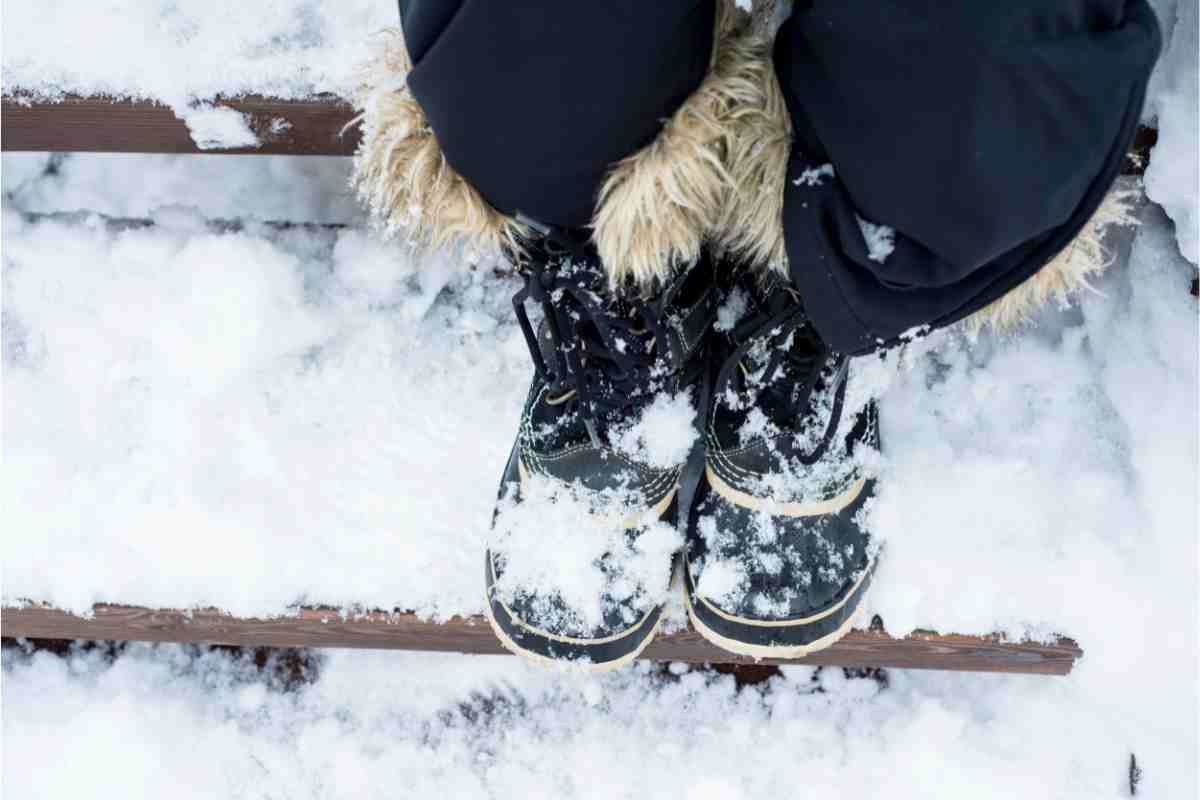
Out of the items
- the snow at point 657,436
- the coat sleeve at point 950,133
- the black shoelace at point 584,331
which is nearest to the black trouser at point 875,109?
the coat sleeve at point 950,133

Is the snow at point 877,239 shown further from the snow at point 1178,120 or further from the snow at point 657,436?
the snow at point 1178,120

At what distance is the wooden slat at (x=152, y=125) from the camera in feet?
2.90

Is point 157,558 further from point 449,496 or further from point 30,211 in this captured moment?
point 30,211

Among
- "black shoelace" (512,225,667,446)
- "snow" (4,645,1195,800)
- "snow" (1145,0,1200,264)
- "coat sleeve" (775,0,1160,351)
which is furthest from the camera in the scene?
"snow" (4,645,1195,800)

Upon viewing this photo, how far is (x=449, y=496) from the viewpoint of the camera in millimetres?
930

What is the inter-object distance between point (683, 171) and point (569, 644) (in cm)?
43

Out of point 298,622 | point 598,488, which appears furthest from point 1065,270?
point 298,622

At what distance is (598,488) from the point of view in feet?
2.56

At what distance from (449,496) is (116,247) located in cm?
58

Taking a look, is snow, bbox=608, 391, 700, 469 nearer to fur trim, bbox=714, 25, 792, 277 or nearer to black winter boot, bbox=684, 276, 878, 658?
black winter boot, bbox=684, 276, 878, 658

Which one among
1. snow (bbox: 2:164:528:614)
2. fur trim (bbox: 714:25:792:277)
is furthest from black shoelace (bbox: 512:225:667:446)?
snow (bbox: 2:164:528:614)

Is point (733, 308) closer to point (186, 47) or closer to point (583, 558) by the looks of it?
point (583, 558)

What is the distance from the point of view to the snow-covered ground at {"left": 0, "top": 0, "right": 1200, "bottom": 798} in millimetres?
887

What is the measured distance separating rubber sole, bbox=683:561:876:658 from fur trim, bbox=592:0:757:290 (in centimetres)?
36
